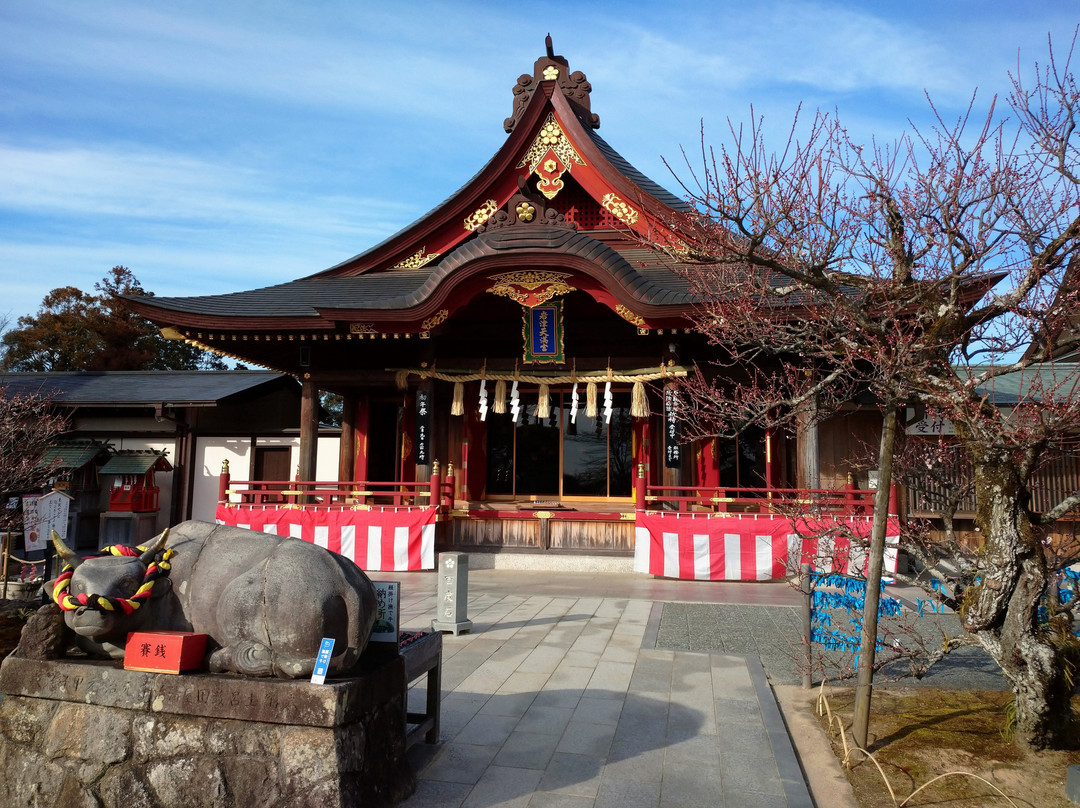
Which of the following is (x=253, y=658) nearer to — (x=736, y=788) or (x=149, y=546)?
(x=149, y=546)

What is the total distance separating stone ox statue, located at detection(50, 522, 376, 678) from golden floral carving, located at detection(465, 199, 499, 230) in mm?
10553

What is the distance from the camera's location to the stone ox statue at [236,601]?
10.1 feet

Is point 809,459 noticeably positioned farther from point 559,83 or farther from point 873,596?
point 559,83

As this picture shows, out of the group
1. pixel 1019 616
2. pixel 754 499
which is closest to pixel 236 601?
pixel 1019 616

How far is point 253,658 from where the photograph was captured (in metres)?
3.08

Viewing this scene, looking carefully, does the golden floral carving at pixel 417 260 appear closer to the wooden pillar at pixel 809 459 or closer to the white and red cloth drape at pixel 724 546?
the white and red cloth drape at pixel 724 546

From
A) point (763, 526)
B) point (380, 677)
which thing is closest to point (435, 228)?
point (763, 526)

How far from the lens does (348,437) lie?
1388 cm

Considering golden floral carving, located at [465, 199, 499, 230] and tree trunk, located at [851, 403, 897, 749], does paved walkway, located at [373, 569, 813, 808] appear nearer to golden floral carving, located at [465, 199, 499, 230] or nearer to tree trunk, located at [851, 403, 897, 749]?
tree trunk, located at [851, 403, 897, 749]

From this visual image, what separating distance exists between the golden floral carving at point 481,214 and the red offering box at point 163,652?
1096 cm

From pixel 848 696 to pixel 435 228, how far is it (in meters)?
10.9

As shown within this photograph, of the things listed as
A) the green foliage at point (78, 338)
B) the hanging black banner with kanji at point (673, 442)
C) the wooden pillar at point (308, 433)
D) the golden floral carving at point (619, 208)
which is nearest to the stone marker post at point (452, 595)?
the hanging black banner with kanji at point (673, 442)

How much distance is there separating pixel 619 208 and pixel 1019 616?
32.7 ft

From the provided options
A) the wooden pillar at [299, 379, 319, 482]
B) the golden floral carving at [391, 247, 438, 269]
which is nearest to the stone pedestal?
the wooden pillar at [299, 379, 319, 482]
